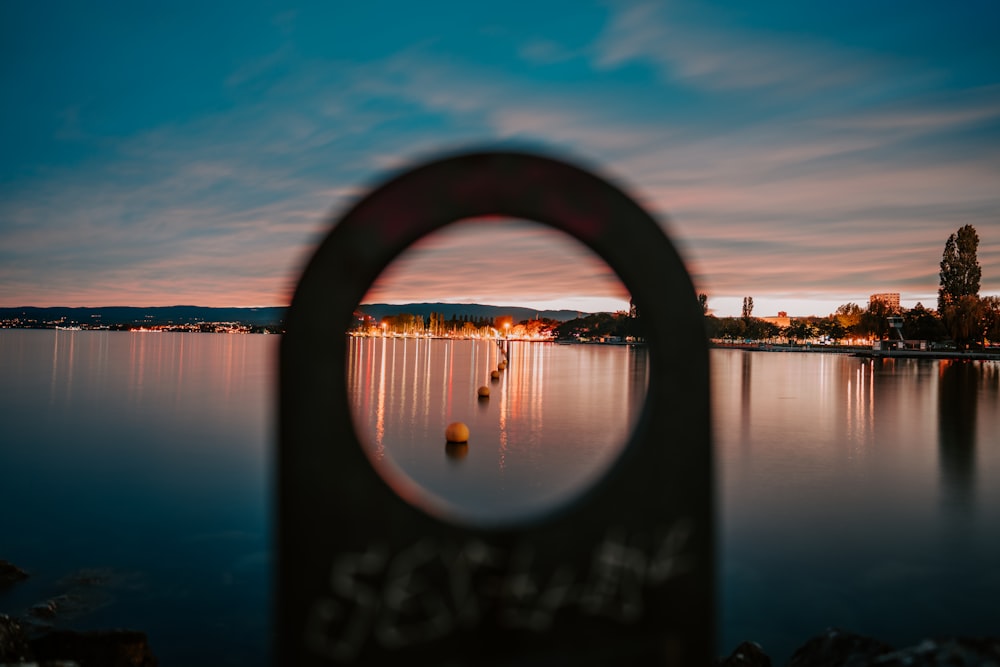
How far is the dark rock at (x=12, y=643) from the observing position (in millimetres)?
5566

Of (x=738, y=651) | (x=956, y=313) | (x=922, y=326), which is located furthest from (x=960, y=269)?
(x=738, y=651)

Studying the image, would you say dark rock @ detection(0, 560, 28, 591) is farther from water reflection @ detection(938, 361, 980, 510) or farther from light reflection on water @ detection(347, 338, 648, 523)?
water reflection @ detection(938, 361, 980, 510)

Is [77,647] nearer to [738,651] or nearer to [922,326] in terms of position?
[738,651]

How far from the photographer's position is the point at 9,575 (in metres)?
11.0

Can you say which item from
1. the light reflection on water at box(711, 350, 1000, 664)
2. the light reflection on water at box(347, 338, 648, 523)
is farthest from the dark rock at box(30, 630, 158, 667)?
the light reflection on water at box(711, 350, 1000, 664)

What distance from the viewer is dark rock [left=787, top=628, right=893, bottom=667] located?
5.54 meters

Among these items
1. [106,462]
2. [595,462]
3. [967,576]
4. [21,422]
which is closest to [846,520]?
[967,576]

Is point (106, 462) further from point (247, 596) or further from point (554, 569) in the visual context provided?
point (554, 569)

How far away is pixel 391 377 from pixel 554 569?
52890mm

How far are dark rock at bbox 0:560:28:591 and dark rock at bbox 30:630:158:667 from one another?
16.3 feet

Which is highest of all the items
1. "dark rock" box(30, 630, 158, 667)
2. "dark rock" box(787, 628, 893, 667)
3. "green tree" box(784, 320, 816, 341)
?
"green tree" box(784, 320, 816, 341)

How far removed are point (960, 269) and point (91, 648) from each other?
107329mm

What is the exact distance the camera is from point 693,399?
3.24 metres

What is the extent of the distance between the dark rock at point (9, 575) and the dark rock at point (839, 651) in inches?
450
